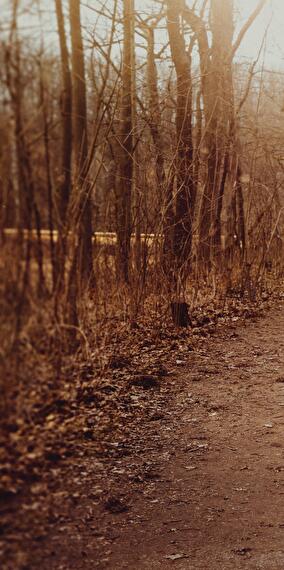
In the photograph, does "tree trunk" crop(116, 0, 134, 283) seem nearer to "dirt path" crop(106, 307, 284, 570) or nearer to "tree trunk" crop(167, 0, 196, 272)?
"tree trunk" crop(167, 0, 196, 272)

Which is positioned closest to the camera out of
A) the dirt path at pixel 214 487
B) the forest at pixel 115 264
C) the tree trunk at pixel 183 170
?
the forest at pixel 115 264

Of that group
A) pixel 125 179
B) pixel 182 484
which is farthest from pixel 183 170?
pixel 182 484

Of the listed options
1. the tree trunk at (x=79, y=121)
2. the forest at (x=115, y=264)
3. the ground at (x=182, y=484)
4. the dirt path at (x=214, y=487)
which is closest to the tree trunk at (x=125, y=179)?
the forest at (x=115, y=264)

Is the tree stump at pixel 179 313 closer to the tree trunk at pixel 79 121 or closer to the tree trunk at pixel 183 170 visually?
the tree trunk at pixel 183 170

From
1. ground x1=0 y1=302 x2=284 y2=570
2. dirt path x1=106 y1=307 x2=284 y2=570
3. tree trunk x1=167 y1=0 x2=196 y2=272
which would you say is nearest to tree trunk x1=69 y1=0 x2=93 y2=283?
ground x1=0 y1=302 x2=284 y2=570

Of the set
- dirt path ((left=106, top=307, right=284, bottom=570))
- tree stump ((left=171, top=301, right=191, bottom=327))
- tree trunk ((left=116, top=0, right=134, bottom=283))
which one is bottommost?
dirt path ((left=106, top=307, right=284, bottom=570))

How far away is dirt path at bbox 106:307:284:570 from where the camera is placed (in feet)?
13.2

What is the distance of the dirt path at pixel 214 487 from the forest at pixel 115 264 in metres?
0.04

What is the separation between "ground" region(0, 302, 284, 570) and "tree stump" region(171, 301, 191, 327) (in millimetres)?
1212

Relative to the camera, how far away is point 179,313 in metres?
8.02

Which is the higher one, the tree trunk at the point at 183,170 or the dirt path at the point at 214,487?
the tree trunk at the point at 183,170

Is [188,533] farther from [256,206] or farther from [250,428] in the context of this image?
[256,206]

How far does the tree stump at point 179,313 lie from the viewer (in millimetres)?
7973

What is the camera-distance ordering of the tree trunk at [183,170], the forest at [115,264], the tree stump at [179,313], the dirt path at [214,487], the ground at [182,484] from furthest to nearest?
the tree trunk at [183,170], the tree stump at [179,313], the dirt path at [214,487], the ground at [182,484], the forest at [115,264]
